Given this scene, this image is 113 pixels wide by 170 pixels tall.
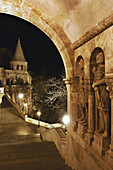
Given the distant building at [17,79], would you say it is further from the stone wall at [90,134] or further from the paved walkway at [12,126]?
the stone wall at [90,134]

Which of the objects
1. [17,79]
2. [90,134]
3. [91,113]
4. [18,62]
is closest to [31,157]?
[90,134]

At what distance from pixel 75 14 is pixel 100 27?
3.77 ft

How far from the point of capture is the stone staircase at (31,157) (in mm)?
4090

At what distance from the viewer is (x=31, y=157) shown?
191 inches

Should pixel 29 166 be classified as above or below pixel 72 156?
below

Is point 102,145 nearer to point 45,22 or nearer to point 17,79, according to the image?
point 45,22

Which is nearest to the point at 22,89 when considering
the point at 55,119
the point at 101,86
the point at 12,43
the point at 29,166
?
the point at 55,119

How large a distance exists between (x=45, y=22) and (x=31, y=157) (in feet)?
15.4

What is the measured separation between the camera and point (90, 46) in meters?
3.07

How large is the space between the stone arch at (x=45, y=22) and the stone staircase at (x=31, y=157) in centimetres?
290

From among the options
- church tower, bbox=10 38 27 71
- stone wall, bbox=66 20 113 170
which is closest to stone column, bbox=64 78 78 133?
stone wall, bbox=66 20 113 170

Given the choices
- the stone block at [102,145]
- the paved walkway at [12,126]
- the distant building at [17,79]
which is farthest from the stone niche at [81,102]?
the distant building at [17,79]

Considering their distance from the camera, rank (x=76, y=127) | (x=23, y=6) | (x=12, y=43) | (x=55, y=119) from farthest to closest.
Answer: (x=12, y=43), (x=55, y=119), (x=76, y=127), (x=23, y=6)

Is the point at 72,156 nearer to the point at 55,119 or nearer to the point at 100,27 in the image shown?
the point at 100,27
